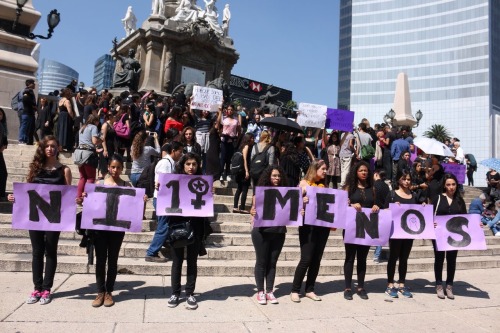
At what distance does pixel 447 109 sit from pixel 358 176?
97108mm

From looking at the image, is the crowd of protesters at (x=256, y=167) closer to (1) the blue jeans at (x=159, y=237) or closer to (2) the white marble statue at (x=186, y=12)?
(1) the blue jeans at (x=159, y=237)

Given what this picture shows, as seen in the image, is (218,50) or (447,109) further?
(447,109)

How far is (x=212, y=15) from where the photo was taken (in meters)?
31.1

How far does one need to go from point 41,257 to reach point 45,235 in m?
0.29

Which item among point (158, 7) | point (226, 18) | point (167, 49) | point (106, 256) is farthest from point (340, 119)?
point (226, 18)

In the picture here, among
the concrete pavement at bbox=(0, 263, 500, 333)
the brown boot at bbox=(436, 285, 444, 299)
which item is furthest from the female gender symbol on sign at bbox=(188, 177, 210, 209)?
the brown boot at bbox=(436, 285, 444, 299)

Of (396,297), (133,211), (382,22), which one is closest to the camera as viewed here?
(133,211)

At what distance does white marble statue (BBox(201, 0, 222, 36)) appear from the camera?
3021 centimetres

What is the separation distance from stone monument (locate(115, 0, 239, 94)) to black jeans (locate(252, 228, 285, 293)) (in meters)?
22.4

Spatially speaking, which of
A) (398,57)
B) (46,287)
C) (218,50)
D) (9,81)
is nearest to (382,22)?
(398,57)

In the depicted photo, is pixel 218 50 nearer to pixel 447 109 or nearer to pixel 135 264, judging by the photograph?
pixel 135 264

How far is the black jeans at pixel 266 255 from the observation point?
219 inches

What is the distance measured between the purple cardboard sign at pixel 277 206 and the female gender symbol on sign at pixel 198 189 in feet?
2.40

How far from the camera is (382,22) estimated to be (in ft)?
325
